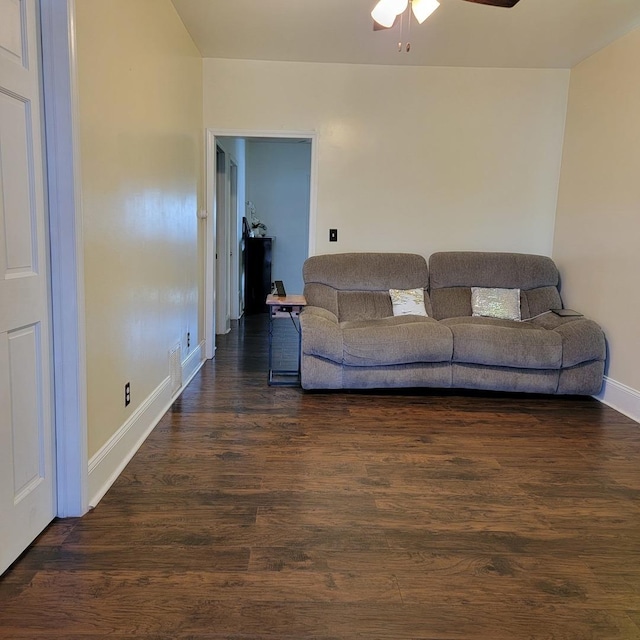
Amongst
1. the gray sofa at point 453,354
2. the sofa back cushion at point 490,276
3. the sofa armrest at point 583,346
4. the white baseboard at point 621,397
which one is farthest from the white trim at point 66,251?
the white baseboard at point 621,397

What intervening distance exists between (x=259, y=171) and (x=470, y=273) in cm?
457

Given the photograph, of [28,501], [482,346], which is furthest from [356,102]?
Result: [28,501]

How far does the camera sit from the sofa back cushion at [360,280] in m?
4.13

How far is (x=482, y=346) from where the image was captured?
11.8ft

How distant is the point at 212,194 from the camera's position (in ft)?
14.8

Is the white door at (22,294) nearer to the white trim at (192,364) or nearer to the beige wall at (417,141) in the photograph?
the white trim at (192,364)

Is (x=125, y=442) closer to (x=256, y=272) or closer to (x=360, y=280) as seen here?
(x=360, y=280)

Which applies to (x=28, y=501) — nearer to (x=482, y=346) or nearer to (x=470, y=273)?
(x=482, y=346)

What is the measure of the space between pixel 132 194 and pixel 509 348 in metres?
2.64

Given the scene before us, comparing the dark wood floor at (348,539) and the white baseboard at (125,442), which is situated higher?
the white baseboard at (125,442)

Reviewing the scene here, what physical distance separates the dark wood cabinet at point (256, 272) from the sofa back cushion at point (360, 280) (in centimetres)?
301

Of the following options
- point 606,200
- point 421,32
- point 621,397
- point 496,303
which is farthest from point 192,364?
point 606,200

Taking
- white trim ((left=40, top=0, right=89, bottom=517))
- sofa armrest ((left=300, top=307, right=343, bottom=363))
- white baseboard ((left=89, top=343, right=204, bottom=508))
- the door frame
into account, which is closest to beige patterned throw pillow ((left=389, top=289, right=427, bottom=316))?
sofa armrest ((left=300, top=307, right=343, bottom=363))

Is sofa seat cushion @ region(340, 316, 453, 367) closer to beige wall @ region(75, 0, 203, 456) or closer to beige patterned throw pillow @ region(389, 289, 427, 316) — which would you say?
beige patterned throw pillow @ region(389, 289, 427, 316)
